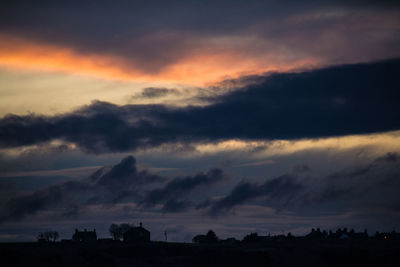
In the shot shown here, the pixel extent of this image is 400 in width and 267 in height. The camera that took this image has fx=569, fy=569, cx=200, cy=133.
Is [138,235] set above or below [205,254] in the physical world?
above

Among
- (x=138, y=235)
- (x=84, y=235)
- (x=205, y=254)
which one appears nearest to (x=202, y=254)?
(x=205, y=254)

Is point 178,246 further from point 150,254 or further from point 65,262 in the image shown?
point 65,262

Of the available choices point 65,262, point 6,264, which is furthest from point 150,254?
point 6,264

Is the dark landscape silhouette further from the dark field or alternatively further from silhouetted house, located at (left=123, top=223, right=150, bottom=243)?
silhouetted house, located at (left=123, top=223, right=150, bottom=243)

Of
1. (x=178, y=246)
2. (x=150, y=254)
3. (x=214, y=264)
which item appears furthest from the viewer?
(x=178, y=246)

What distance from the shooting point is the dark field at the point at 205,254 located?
4493 inches

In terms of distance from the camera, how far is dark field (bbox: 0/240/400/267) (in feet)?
374

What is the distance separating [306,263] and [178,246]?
109 ft

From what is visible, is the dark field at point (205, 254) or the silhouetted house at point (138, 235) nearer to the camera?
the dark field at point (205, 254)

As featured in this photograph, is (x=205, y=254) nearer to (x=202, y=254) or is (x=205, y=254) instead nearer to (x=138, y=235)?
(x=202, y=254)

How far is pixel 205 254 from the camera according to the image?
5133 inches

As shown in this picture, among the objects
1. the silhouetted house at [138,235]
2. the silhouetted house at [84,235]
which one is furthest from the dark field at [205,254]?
the silhouetted house at [84,235]

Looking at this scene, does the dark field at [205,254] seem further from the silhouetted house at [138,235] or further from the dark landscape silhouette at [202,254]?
the silhouetted house at [138,235]

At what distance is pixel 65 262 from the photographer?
109688 mm
